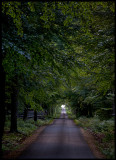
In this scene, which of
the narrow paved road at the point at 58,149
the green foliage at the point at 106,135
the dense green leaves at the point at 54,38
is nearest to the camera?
the narrow paved road at the point at 58,149

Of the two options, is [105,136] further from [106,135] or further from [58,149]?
[58,149]

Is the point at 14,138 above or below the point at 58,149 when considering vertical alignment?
below

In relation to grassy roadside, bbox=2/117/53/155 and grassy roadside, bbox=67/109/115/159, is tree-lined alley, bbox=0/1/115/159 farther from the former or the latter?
grassy roadside, bbox=2/117/53/155

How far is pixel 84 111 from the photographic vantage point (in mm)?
26547

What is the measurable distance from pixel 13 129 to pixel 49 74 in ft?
18.2

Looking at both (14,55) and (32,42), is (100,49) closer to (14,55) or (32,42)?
(32,42)

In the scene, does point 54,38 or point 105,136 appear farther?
point 105,136

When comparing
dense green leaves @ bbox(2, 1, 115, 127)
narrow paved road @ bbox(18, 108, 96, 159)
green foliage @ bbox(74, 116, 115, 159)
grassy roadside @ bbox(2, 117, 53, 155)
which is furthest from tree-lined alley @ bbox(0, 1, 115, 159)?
grassy roadside @ bbox(2, 117, 53, 155)

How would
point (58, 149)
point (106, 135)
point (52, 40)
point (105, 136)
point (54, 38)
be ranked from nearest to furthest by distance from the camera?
point (58, 149) < point (54, 38) < point (52, 40) < point (106, 135) < point (105, 136)

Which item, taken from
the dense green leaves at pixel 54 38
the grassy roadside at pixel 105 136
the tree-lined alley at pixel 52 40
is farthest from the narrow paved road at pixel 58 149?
the dense green leaves at pixel 54 38

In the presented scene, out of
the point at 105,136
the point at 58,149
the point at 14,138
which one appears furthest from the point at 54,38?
the point at 105,136

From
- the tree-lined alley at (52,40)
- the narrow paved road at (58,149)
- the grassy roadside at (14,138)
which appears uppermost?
the tree-lined alley at (52,40)

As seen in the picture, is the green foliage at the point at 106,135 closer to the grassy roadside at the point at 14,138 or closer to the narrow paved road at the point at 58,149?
the narrow paved road at the point at 58,149

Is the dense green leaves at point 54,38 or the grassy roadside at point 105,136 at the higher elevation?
the dense green leaves at point 54,38
